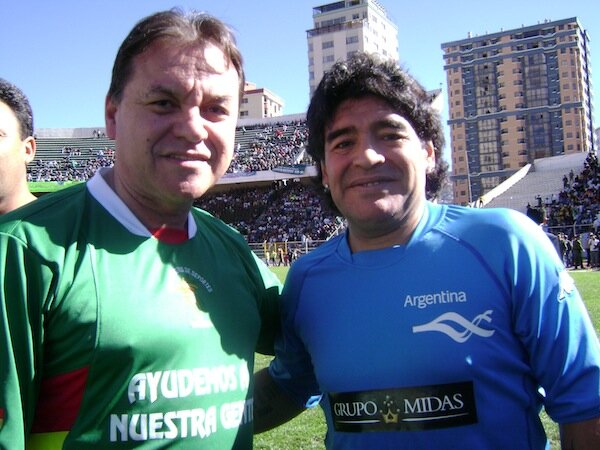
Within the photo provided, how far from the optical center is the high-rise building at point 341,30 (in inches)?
4222

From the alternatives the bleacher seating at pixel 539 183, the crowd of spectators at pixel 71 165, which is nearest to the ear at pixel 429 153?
the bleacher seating at pixel 539 183

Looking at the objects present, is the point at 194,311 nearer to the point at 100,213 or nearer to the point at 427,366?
the point at 100,213

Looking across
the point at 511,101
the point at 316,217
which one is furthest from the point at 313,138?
the point at 511,101

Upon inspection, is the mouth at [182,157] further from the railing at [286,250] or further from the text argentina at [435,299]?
the railing at [286,250]

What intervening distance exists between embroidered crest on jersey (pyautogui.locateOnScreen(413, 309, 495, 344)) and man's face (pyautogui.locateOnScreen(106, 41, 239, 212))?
998 mm

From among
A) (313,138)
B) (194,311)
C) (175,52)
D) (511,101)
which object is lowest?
(194,311)

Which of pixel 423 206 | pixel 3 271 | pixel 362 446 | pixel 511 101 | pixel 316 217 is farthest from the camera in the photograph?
pixel 511 101

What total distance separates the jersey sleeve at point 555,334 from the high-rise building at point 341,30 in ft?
350

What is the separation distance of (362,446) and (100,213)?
128 cm

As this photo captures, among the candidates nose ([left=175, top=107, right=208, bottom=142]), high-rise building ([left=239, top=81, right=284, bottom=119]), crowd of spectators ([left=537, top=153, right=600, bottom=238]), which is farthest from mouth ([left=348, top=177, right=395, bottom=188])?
high-rise building ([left=239, top=81, right=284, bottom=119])

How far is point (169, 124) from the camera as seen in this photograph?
212 cm

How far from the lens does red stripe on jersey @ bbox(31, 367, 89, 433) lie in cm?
185

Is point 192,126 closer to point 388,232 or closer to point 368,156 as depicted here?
point 368,156

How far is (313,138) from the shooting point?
284cm
